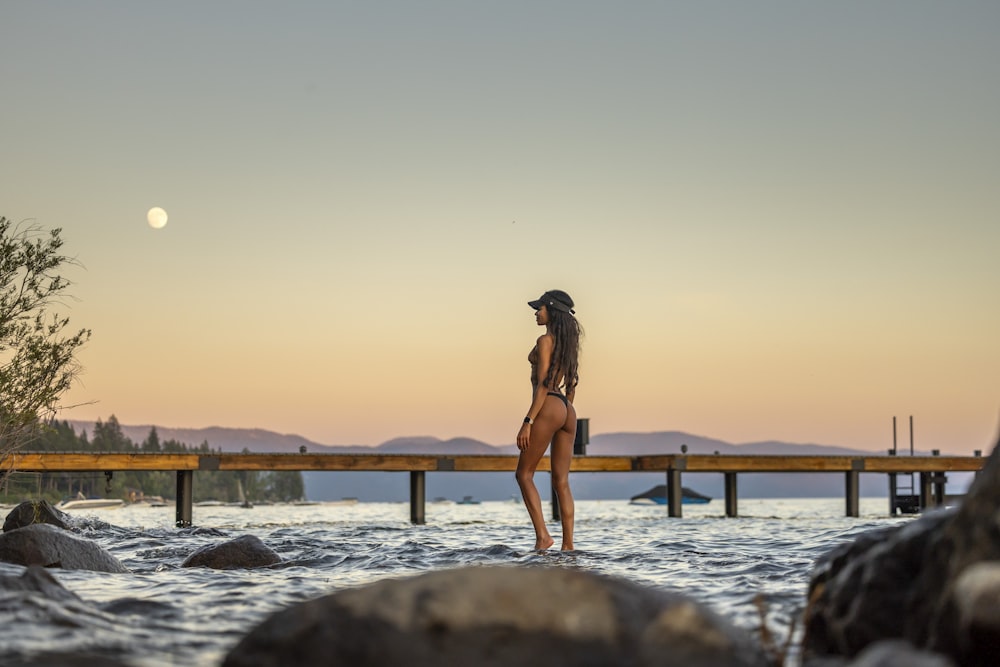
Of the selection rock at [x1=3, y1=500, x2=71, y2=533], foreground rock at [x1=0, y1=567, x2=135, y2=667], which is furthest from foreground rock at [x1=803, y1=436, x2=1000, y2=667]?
rock at [x1=3, y1=500, x2=71, y2=533]

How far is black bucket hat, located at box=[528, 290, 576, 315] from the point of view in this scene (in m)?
8.60

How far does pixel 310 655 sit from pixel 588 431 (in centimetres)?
1413

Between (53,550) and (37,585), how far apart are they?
246cm

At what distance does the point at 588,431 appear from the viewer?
17.1 meters

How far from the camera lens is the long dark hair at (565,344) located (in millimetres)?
8469

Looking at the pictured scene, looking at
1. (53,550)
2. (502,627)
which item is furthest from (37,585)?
(502,627)

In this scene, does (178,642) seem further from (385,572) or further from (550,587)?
(385,572)

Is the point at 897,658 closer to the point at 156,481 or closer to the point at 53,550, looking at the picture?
the point at 53,550

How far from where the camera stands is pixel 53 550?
702 cm

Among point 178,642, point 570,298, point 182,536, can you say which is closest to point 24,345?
point 182,536

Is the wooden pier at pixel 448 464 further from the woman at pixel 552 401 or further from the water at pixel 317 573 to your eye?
the woman at pixel 552 401

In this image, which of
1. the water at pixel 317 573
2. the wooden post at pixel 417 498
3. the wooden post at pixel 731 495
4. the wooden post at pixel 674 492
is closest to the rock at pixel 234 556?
the water at pixel 317 573

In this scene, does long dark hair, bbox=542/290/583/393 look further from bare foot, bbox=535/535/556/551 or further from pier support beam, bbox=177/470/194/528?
pier support beam, bbox=177/470/194/528

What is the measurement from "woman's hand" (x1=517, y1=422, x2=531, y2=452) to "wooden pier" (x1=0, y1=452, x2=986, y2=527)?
707 cm
